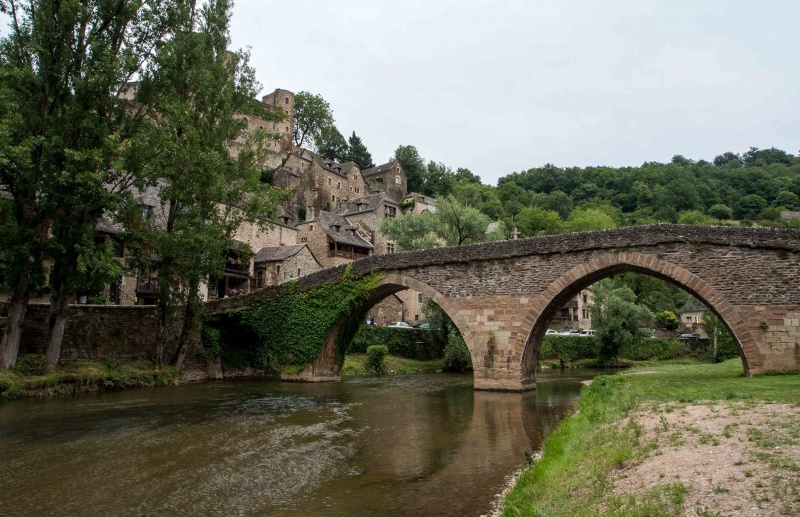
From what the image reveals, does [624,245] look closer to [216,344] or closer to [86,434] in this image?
[86,434]

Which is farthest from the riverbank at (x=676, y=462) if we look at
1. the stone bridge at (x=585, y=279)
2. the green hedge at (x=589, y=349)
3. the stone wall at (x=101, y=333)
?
the green hedge at (x=589, y=349)

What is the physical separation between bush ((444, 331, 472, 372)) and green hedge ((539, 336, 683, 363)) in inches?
359

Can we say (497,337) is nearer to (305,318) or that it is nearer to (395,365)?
(305,318)

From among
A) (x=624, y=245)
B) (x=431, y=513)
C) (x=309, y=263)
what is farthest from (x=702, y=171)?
(x=431, y=513)

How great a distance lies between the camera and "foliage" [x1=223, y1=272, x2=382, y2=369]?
898 inches

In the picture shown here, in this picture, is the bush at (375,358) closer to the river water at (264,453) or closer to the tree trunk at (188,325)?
the tree trunk at (188,325)

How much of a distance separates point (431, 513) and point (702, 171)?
106 metres

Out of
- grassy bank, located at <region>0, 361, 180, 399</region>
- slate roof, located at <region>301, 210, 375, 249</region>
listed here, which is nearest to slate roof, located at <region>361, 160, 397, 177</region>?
slate roof, located at <region>301, 210, 375, 249</region>

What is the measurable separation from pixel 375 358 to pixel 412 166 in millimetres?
56326

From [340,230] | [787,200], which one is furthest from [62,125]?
[787,200]

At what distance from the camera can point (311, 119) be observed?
79625 mm

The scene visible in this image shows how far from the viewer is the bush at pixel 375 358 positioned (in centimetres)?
3044

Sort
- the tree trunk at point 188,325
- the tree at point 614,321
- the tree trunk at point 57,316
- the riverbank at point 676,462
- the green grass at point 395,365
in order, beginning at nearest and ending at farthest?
the riverbank at point 676,462
the tree trunk at point 57,316
the tree trunk at point 188,325
the green grass at point 395,365
the tree at point 614,321

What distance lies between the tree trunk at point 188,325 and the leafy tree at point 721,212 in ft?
251
